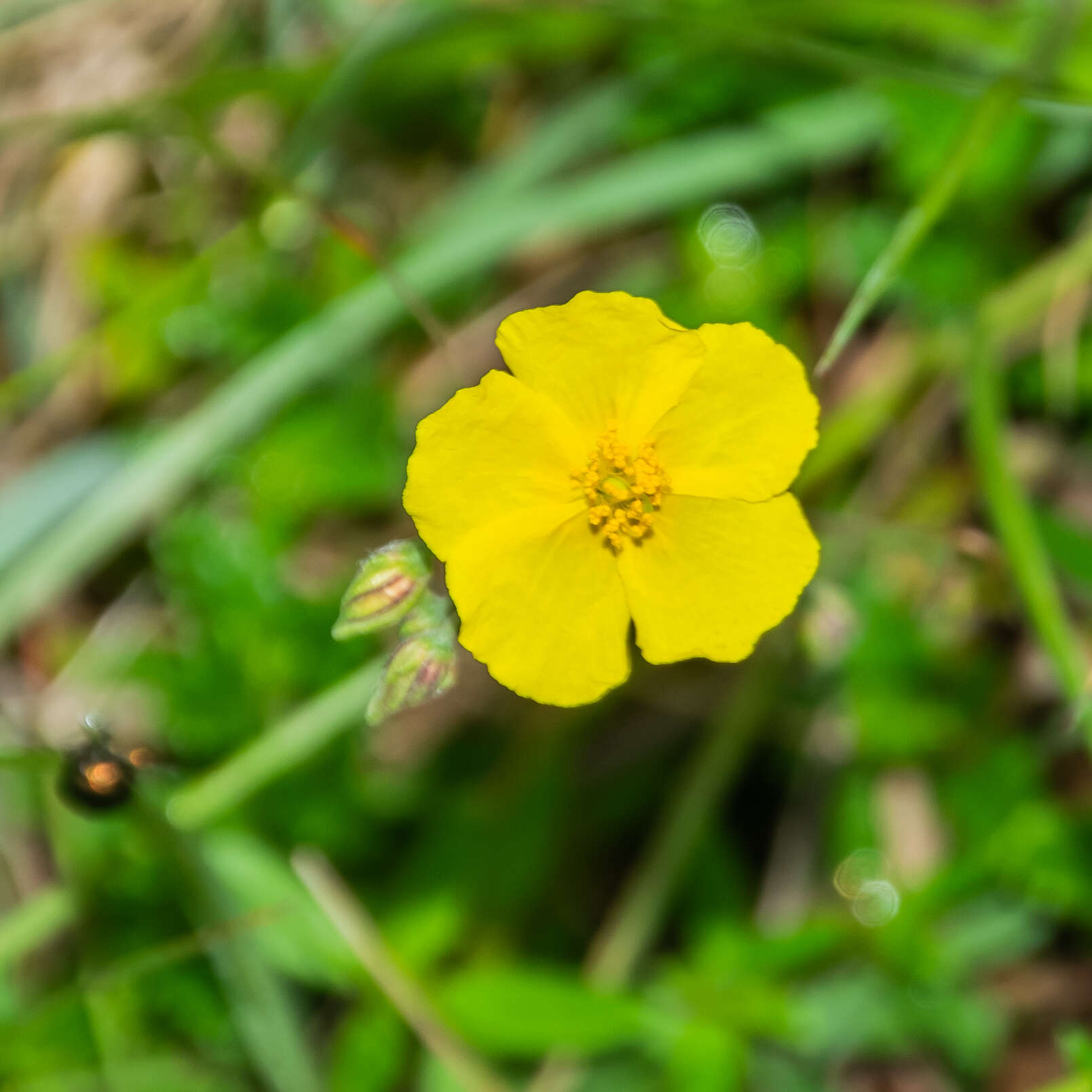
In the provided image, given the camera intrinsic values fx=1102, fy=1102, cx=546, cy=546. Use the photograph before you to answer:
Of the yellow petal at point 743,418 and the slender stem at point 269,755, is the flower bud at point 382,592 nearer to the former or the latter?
the slender stem at point 269,755

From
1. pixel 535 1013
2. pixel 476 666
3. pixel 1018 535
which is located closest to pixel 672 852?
pixel 535 1013

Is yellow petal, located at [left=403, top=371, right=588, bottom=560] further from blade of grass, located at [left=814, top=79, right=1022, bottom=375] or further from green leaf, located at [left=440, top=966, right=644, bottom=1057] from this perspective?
green leaf, located at [left=440, top=966, right=644, bottom=1057]

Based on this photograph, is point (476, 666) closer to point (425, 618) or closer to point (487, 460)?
point (425, 618)

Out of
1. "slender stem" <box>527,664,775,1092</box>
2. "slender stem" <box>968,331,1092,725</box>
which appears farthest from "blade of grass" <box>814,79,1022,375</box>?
"slender stem" <box>527,664,775,1092</box>

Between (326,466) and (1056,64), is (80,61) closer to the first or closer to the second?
(326,466)

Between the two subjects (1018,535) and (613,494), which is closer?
(613,494)

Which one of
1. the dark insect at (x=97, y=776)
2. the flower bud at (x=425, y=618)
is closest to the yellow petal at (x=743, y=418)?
the flower bud at (x=425, y=618)
